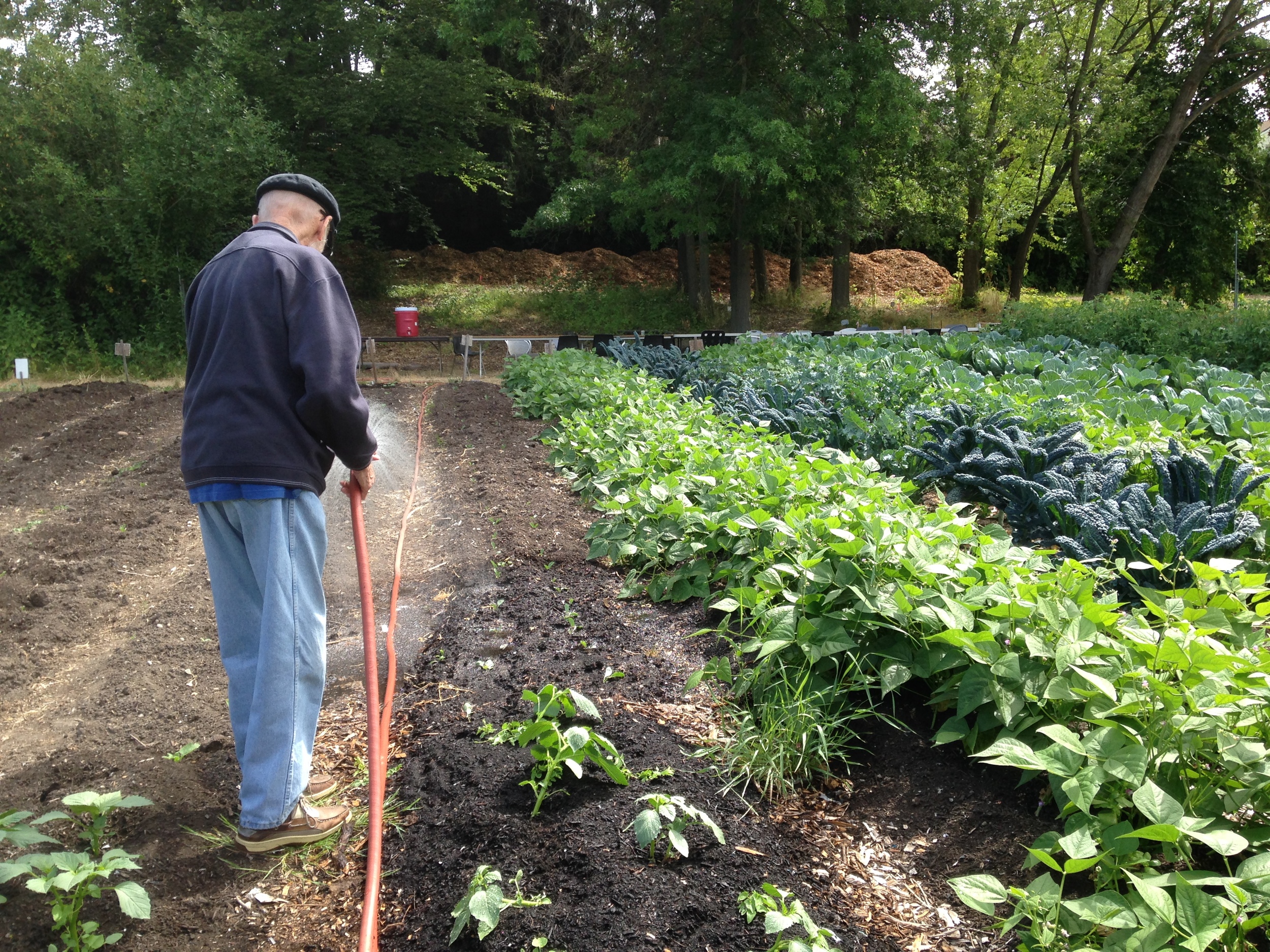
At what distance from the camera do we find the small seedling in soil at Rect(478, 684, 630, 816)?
243cm

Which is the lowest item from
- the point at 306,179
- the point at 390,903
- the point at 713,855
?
the point at 390,903

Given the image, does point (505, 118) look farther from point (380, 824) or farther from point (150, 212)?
point (380, 824)

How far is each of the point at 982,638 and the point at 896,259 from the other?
34.7m

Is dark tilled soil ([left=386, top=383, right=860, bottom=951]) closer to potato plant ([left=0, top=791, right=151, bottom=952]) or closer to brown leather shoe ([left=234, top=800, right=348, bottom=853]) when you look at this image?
brown leather shoe ([left=234, top=800, right=348, bottom=853])

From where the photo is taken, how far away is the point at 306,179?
276 cm

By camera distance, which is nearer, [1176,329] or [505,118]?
[1176,329]

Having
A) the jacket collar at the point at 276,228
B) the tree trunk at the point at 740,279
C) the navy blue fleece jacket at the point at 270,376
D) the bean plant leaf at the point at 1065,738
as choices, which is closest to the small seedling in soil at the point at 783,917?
the bean plant leaf at the point at 1065,738

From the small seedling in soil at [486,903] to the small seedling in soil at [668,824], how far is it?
28 centimetres

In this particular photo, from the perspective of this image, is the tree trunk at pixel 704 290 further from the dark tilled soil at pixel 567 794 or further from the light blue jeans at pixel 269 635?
the light blue jeans at pixel 269 635

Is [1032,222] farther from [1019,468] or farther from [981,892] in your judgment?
[981,892]

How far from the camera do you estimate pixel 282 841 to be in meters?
2.50

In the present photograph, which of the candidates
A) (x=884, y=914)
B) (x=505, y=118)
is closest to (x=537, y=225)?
(x=505, y=118)

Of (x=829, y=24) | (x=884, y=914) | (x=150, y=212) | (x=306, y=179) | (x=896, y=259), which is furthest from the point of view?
(x=896, y=259)

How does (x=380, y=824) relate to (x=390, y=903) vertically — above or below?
above
